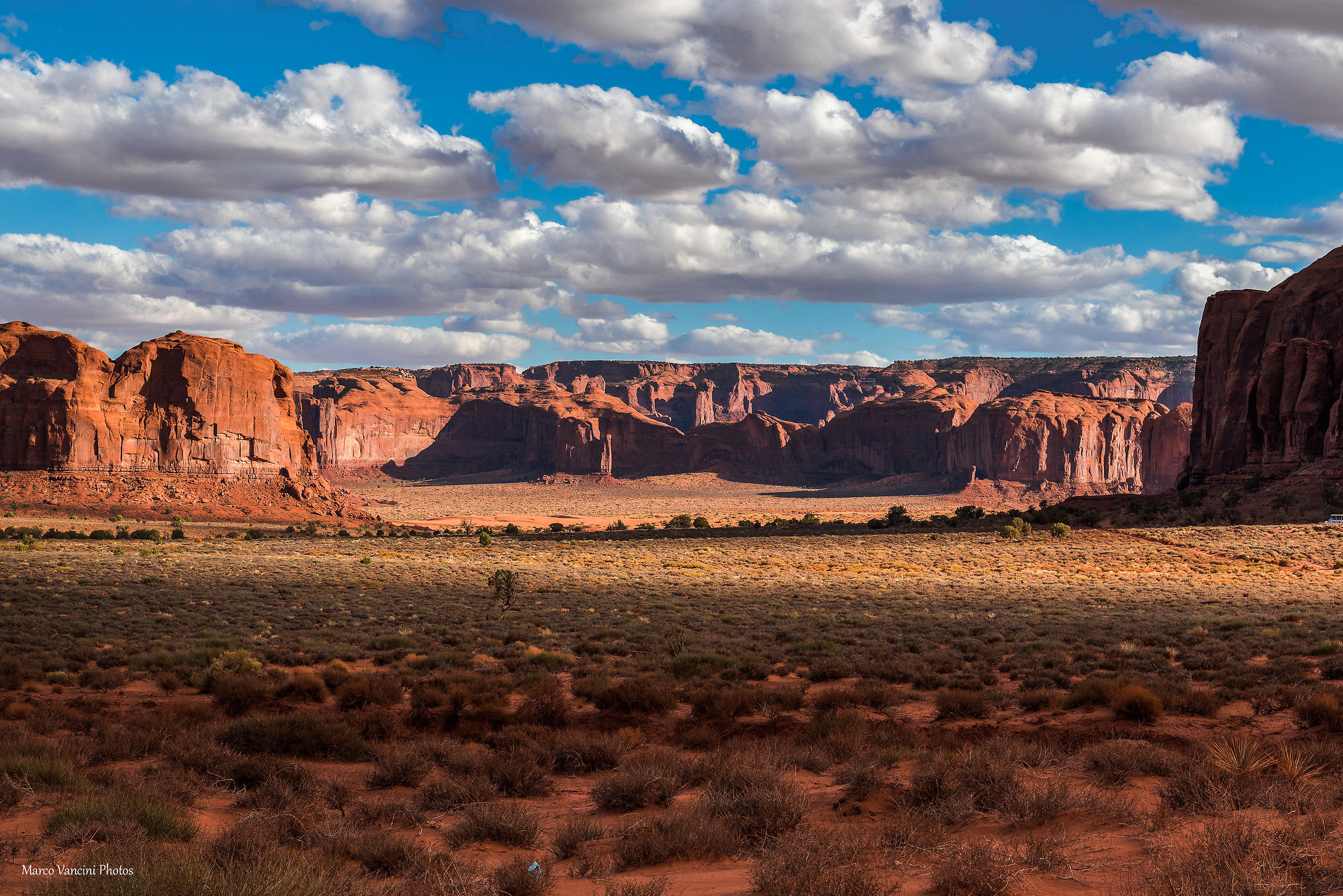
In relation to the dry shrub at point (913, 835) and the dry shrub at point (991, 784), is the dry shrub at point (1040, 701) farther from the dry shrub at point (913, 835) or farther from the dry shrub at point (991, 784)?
the dry shrub at point (913, 835)

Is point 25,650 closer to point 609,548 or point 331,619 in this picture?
point 331,619

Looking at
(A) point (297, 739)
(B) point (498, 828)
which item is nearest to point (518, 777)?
(B) point (498, 828)

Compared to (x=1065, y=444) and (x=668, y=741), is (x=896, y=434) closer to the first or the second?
(x=1065, y=444)

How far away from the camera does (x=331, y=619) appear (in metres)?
20.0

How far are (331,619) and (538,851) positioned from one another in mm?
15391

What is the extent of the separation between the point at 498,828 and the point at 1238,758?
6286 mm

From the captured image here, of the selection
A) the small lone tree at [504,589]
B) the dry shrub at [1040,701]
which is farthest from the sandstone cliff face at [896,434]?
the dry shrub at [1040,701]

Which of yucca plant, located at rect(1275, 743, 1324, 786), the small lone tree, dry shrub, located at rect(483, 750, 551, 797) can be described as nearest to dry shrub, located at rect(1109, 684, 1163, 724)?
yucca plant, located at rect(1275, 743, 1324, 786)

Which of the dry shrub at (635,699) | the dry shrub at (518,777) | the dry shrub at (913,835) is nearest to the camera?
the dry shrub at (913,835)

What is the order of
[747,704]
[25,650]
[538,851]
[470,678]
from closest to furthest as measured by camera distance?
[538,851], [747,704], [470,678], [25,650]

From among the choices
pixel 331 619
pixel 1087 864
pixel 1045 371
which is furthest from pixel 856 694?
pixel 1045 371

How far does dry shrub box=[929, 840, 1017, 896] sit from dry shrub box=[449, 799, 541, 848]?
2891 mm

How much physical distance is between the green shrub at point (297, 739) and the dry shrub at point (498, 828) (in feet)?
9.88

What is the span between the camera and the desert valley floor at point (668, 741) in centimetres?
550
